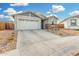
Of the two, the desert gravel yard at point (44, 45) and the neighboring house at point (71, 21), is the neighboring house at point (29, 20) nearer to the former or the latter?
the desert gravel yard at point (44, 45)

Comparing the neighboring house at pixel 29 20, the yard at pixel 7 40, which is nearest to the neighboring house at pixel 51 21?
the neighboring house at pixel 29 20

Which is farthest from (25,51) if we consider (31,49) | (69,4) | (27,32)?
(69,4)

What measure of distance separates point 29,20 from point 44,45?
0.43 m

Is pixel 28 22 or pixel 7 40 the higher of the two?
pixel 28 22

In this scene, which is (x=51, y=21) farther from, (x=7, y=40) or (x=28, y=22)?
(x=7, y=40)

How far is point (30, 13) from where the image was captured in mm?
2539

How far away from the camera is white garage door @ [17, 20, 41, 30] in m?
2.57

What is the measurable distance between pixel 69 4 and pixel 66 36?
0.47m

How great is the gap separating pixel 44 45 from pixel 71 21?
54cm

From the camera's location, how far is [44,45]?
8.35 feet

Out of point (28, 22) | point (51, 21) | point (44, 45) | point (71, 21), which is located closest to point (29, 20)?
point (28, 22)

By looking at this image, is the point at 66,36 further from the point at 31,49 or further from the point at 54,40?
the point at 31,49

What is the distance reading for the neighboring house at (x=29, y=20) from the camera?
8.38 ft

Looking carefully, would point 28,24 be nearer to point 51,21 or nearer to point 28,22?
point 28,22
